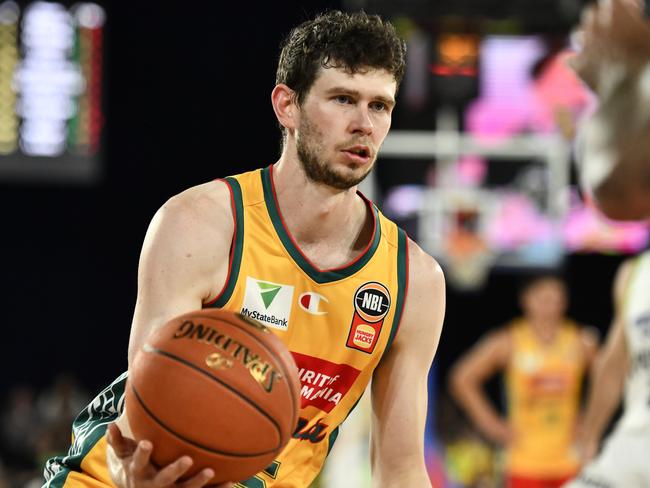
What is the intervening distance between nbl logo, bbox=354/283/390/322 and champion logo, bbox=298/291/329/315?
0.10m

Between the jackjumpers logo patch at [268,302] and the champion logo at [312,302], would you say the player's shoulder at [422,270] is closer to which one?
the champion logo at [312,302]

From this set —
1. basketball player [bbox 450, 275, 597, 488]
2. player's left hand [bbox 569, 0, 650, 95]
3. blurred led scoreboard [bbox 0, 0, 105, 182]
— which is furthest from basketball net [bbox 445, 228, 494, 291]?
player's left hand [bbox 569, 0, 650, 95]

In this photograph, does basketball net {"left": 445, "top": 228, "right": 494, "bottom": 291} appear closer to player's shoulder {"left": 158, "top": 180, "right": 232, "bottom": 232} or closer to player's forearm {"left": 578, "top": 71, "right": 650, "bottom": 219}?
player's shoulder {"left": 158, "top": 180, "right": 232, "bottom": 232}

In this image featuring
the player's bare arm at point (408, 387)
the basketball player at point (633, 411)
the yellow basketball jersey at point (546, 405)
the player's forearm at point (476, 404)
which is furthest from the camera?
the player's forearm at point (476, 404)

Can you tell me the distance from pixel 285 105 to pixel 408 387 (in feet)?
2.99

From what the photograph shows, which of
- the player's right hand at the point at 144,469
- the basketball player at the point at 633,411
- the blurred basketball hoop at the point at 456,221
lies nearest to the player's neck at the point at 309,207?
the player's right hand at the point at 144,469

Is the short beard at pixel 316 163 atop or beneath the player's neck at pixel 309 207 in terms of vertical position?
atop

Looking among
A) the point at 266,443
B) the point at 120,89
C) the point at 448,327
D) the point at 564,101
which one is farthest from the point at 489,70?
the point at 266,443

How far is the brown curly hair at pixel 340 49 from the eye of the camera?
10.5 ft

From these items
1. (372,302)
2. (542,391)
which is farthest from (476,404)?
(372,302)

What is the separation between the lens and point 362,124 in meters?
3.14

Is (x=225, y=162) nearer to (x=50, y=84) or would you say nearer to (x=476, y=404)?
(x=50, y=84)

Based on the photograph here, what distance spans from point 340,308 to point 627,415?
3.65 ft

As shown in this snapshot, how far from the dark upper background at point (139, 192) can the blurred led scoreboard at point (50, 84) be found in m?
2.22
